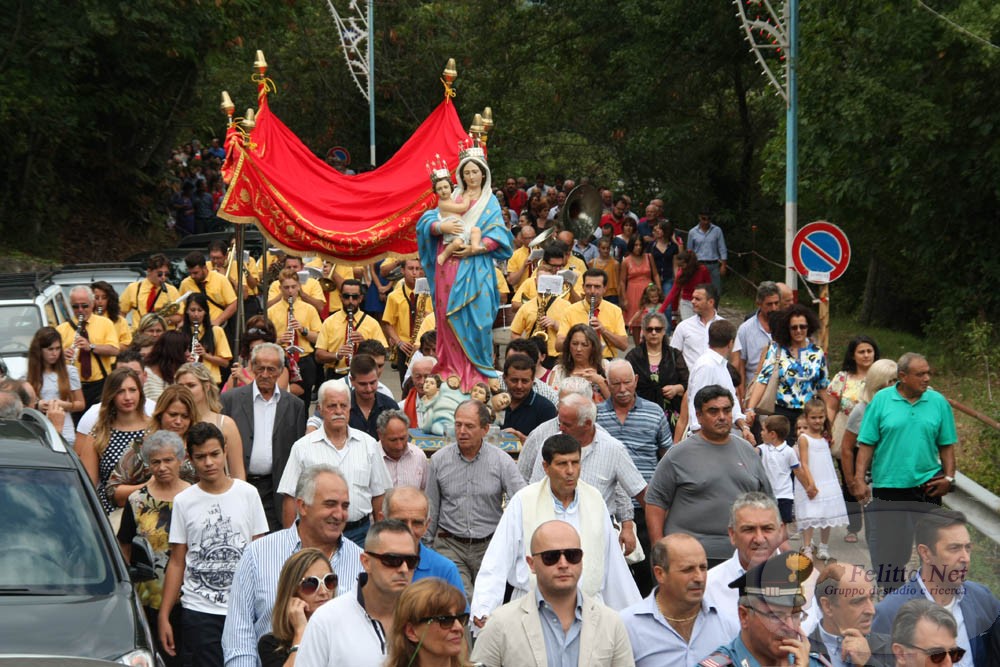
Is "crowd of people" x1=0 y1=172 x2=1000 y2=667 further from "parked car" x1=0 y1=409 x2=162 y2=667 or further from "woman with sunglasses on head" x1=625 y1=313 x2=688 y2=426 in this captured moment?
"parked car" x1=0 y1=409 x2=162 y2=667

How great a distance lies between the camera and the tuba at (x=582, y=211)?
24312mm

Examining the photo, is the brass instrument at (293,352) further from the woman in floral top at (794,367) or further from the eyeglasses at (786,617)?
the eyeglasses at (786,617)

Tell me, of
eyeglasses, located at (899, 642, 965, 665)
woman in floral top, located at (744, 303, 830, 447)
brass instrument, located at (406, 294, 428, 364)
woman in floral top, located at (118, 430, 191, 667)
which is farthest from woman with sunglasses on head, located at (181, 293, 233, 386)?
eyeglasses, located at (899, 642, 965, 665)

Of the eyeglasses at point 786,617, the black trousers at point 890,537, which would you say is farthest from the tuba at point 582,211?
the black trousers at point 890,537

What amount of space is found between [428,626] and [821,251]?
11.1 metres

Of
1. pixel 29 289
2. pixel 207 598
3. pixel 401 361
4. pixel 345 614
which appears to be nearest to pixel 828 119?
pixel 401 361

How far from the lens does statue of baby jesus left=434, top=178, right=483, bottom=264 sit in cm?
1312

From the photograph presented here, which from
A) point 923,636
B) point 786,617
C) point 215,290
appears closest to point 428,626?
point 786,617

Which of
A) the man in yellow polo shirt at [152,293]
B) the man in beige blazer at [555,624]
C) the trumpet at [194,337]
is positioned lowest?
the man in beige blazer at [555,624]

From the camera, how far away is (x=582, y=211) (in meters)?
24.6

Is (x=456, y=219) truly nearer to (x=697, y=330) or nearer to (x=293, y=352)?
(x=697, y=330)

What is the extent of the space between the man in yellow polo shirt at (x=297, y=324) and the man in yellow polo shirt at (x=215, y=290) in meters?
1.57

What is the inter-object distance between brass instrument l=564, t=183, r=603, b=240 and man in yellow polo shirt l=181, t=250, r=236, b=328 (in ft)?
24.6

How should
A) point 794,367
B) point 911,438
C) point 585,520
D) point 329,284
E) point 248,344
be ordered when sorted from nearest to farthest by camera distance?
point 585,520 → point 911,438 → point 794,367 → point 248,344 → point 329,284
